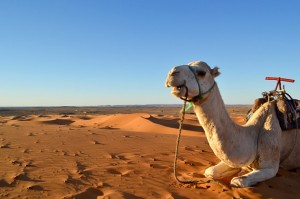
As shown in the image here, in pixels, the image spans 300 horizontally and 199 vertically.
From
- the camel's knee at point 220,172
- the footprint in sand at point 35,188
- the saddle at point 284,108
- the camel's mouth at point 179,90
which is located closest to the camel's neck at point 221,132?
the camel's mouth at point 179,90

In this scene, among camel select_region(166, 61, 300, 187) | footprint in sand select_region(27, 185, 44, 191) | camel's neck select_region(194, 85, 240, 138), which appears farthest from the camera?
footprint in sand select_region(27, 185, 44, 191)

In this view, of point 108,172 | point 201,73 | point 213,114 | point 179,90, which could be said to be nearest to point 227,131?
point 213,114

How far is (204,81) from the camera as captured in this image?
12.8 ft

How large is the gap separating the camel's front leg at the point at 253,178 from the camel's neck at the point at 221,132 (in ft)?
0.66

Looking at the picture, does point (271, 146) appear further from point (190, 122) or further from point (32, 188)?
point (190, 122)

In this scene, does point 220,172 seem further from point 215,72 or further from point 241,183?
point 215,72

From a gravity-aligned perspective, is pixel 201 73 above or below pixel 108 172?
above

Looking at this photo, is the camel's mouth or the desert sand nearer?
the camel's mouth

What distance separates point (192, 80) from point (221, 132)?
861 millimetres

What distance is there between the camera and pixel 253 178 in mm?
4258

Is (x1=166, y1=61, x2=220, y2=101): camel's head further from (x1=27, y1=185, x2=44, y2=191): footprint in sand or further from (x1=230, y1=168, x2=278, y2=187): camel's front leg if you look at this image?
(x1=27, y1=185, x2=44, y2=191): footprint in sand

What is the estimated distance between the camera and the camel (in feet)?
12.2

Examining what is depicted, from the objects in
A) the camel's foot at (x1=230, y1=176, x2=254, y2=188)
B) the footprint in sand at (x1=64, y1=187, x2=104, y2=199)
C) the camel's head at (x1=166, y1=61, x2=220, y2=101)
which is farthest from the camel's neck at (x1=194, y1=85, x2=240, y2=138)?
the footprint in sand at (x1=64, y1=187, x2=104, y2=199)

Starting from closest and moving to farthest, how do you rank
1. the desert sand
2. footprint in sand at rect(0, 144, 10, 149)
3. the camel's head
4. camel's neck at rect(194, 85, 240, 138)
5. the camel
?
the camel's head < the camel < camel's neck at rect(194, 85, 240, 138) < the desert sand < footprint in sand at rect(0, 144, 10, 149)
